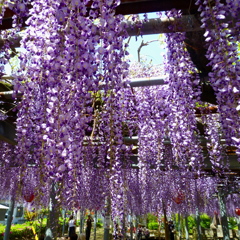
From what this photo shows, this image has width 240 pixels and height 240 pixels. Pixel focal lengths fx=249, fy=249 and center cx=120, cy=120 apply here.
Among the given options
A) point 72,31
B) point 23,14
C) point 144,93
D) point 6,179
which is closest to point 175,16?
point 72,31

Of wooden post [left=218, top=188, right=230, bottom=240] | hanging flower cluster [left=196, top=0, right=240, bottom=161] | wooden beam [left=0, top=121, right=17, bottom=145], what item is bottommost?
wooden post [left=218, top=188, right=230, bottom=240]

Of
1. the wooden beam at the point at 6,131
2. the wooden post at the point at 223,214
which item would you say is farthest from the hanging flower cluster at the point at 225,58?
the wooden post at the point at 223,214

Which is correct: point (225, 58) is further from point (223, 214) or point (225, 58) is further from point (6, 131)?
point (223, 214)

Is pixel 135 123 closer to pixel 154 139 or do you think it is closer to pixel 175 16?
pixel 154 139

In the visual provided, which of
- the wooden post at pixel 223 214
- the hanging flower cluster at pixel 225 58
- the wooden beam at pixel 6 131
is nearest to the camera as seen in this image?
the hanging flower cluster at pixel 225 58

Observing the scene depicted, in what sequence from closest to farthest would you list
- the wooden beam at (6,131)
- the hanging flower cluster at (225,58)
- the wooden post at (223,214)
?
the hanging flower cluster at (225,58), the wooden beam at (6,131), the wooden post at (223,214)

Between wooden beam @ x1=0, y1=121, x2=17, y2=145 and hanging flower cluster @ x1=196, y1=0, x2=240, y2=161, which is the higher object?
wooden beam @ x1=0, y1=121, x2=17, y2=145

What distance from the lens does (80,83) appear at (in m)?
2.03

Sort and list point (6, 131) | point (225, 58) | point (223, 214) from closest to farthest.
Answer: point (225, 58) < point (6, 131) < point (223, 214)

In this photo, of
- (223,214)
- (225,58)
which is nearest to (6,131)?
(225,58)

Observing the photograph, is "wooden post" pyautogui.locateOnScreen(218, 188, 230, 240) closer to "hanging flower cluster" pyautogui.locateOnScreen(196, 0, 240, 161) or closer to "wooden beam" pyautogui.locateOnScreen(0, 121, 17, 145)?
"wooden beam" pyautogui.locateOnScreen(0, 121, 17, 145)

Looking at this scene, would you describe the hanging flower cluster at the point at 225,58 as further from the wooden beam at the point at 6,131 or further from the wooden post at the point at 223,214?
the wooden post at the point at 223,214

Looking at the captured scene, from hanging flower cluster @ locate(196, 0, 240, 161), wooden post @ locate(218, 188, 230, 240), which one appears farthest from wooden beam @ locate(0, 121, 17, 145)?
wooden post @ locate(218, 188, 230, 240)

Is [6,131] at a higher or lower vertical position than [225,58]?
higher
